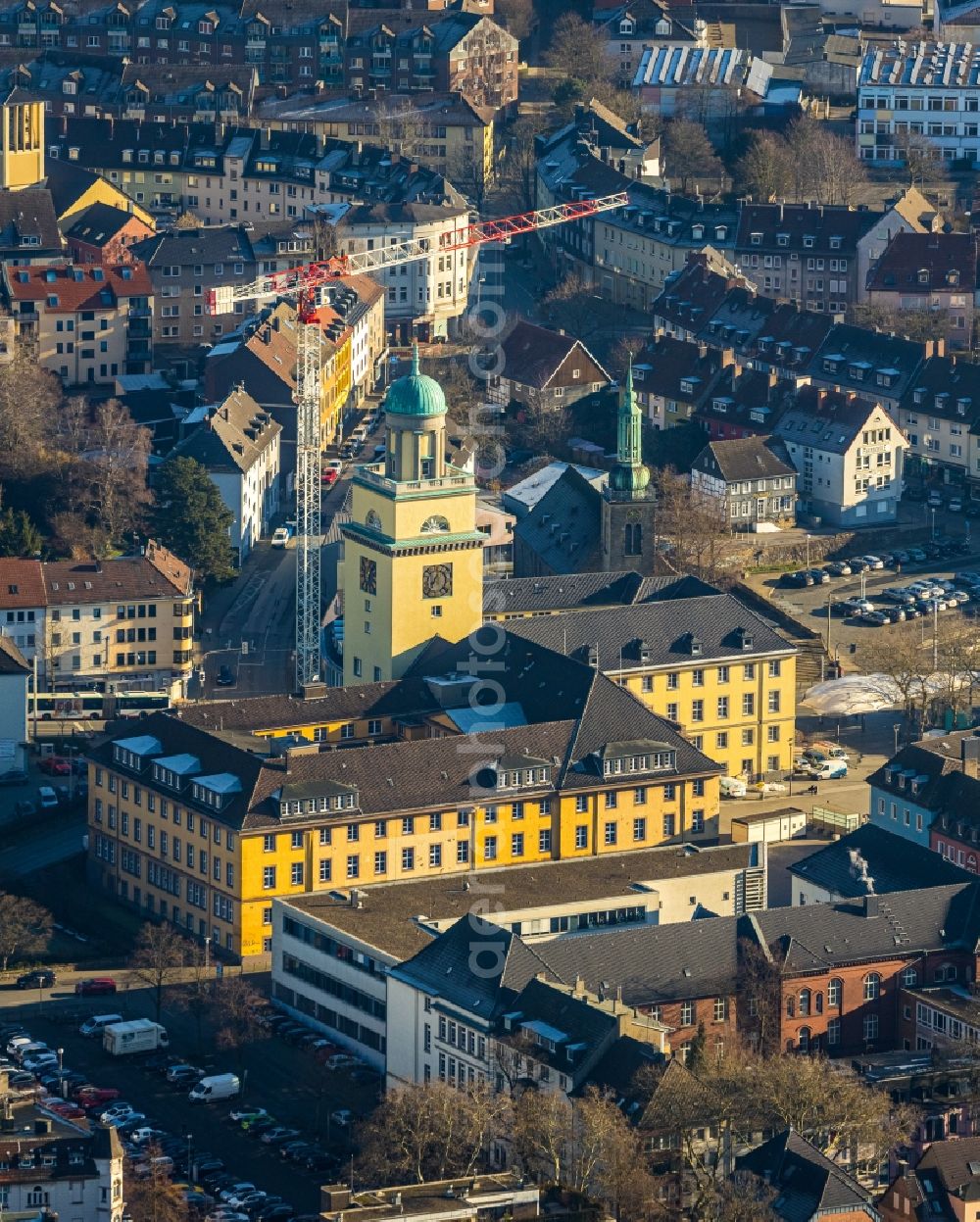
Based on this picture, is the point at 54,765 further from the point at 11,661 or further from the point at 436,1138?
the point at 436,1138

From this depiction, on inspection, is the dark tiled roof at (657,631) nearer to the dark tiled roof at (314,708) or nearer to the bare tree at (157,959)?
the dark tiled roof at (314,708)

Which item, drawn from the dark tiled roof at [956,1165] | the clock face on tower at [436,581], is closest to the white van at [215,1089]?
the dark tiled roof at [956,1165]

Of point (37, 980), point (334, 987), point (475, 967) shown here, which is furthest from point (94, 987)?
point (475, 967)

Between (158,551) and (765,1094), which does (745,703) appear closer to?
(158,551)

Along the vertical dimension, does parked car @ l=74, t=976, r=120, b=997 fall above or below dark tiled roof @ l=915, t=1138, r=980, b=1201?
below

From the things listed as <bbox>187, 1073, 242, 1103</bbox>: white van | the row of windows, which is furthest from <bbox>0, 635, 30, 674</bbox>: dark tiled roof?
<bbox>187, 1073, 242, 1103</bbox>: white van

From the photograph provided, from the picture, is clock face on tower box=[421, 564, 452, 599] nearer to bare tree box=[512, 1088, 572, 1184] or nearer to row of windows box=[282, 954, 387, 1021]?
row of windows box=[282, 954, 387, 1021]

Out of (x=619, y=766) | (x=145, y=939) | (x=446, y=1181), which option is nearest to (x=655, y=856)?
(x=619, y=766)
